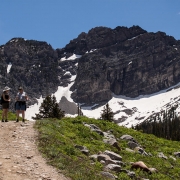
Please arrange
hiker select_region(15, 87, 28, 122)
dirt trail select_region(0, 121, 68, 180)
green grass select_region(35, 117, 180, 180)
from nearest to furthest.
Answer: dirt trail select_region(0, 121, 68, 180) → green grass select_region(35, 117, 180, 180) → hiker select_region(15, 87, 28, 122)

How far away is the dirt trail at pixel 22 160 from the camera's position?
9.55 m

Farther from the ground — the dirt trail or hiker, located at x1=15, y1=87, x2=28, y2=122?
hiker, located at x1=15, y1=87, x2=28, y2=122

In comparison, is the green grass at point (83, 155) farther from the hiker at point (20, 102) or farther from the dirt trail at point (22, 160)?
the hiker at point (20, 102)

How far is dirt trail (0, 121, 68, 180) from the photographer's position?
376 inches

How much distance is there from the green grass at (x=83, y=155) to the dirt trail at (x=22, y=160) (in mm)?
420

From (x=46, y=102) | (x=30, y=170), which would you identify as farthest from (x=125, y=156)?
(x=46, y=102)

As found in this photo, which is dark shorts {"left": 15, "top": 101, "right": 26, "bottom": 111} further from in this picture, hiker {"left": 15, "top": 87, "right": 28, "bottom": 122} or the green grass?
the green grass

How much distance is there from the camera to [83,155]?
13195 millimetres

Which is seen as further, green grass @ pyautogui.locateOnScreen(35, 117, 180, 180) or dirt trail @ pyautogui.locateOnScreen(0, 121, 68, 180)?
green grass @ pyautogui.locateOnScreen(35, 117, 180, 180)

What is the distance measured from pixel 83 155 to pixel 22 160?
316 centimetres

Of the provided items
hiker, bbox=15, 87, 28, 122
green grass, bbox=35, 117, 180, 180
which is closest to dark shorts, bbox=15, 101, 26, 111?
hiker, bbox=15, 87, 28, 122

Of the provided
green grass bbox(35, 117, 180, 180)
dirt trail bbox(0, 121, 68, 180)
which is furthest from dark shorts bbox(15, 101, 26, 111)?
dirt trail bbox(0, 121, 68, 180)

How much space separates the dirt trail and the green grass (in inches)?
16.5

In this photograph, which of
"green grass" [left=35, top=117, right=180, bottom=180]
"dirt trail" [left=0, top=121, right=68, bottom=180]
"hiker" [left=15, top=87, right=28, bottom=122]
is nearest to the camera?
"dirt trail" [left=0, top=121, right=68, bottom=180]
